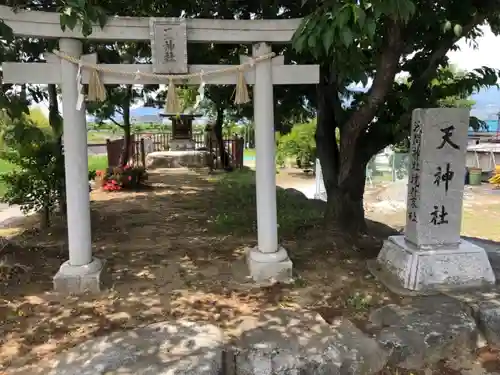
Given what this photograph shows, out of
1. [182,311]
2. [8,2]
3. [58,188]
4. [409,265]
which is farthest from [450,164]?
[58,188]

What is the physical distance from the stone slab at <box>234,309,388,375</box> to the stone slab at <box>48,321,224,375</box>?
10.7 inches

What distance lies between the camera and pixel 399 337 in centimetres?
402

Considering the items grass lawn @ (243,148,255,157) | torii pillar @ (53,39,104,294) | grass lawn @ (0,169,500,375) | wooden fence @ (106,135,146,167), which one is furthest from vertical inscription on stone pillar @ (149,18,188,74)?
grass lawn @ (243,148,255,157)

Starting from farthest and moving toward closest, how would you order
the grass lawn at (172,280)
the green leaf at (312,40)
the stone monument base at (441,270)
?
the stone monument base at (441,270), the grass lawn at (172,280), the green leaf at (312,40)

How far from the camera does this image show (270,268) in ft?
17.1

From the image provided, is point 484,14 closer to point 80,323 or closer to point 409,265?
point 409,265

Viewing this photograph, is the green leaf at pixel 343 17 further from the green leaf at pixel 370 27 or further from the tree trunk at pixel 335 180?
the tree trunk at pixel 335 180

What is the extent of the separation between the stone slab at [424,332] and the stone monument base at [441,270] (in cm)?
44

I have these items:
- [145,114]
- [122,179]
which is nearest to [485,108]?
[145,114]

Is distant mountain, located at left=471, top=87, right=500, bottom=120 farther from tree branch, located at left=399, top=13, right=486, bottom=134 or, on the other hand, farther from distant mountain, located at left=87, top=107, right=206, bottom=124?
distant mountain, located at left=87, top=107, right=206, bottom=124

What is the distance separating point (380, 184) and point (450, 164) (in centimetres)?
1644

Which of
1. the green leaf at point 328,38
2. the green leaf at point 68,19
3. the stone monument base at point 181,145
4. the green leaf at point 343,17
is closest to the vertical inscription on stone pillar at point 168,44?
the green leaf at point 68,19

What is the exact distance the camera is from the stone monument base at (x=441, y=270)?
4.98 m

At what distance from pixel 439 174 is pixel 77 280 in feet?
13.7
